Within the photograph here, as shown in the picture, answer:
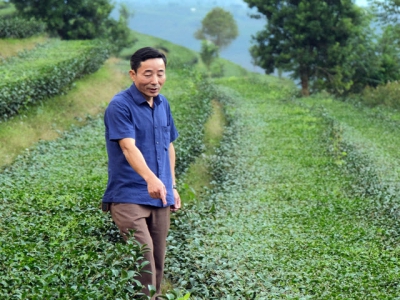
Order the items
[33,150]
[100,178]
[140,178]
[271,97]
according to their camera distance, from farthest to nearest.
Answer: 1. [271,97]
2. [33,150]
3. [100,178]
4. [140,178]

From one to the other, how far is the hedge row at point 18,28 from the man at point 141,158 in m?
28.0

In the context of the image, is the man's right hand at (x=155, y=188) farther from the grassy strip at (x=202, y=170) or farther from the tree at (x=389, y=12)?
the tree at (x=389, y=12)

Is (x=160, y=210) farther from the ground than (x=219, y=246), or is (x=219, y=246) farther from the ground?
(x=160, y=210)

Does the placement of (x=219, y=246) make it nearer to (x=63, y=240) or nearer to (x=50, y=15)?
(x=63, y=240)

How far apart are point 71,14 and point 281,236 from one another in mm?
40598

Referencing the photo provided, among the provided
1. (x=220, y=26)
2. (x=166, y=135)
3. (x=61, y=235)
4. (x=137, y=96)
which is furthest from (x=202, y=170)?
(x=220, y=26)

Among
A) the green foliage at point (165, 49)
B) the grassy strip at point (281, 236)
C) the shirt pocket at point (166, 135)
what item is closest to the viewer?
the shirt pocket at point (166, 135)

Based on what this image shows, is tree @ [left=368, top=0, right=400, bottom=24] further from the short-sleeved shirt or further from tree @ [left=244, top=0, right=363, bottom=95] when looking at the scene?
the short-sleeved shirt

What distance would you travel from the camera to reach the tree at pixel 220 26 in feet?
369

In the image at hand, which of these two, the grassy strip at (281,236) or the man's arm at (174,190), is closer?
the man's arm at (174,190)

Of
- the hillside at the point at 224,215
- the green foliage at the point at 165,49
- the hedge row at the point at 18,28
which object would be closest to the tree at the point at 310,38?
the hedge row at the point at 18,28

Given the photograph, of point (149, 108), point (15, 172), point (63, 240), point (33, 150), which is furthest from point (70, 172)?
point (149, 108)

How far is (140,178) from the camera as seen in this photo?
5809 millimetres

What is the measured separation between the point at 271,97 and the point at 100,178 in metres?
29.7
